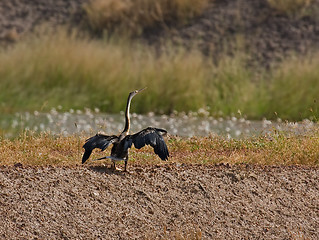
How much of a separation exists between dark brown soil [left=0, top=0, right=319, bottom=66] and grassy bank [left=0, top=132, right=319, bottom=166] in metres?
9.15

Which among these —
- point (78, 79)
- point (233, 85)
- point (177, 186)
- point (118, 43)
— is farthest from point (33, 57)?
point (177, 186)

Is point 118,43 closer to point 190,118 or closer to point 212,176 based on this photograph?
point 190,118

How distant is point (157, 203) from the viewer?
6531 millimetres

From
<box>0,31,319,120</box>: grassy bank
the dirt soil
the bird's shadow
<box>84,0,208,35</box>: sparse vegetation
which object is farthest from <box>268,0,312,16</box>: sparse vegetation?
the bird's shadow

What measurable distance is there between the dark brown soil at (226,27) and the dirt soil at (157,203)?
430 inches

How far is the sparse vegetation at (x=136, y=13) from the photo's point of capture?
2080 centimetres

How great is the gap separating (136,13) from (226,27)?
279cm

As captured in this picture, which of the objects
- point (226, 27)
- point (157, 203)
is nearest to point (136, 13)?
point (226, 27)

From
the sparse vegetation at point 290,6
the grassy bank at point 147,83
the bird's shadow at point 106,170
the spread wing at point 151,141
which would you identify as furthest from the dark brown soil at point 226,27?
the spread wing at point 151,141

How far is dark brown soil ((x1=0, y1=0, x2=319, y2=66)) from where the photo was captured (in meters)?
19.0

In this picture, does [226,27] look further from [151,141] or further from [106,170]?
[151,141]

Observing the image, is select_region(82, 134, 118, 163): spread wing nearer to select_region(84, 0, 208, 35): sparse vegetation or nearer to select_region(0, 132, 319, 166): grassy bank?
select_region(0, 132, 319, 166): grassy bank

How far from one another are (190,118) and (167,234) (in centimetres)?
780

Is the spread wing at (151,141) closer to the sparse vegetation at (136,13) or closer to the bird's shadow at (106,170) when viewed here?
the bird's shadow at (106,170)
